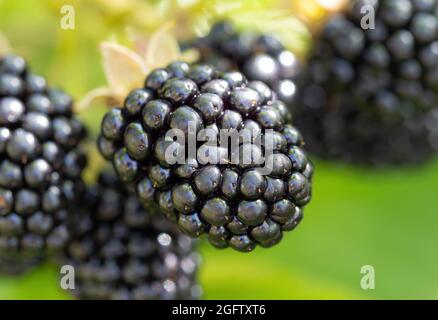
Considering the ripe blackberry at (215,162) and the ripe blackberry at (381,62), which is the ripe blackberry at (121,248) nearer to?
the ripe blackberry at (215,162)

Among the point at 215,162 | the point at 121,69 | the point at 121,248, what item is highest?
the point at 121,69

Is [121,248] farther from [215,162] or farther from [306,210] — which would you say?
[306,210]

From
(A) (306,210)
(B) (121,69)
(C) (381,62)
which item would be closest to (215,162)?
(B) (121,69)

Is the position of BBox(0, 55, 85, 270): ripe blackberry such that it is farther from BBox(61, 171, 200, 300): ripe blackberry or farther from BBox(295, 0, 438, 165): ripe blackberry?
BBox(295, 0, 438, 165): ripe blackberry

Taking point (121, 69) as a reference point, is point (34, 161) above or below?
below

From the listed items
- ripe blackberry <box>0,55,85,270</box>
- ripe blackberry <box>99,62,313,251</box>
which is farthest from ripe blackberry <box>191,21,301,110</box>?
ripe blackberry <box>0,55,85,270</box>

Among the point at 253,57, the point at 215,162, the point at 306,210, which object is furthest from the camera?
the point at 306,210

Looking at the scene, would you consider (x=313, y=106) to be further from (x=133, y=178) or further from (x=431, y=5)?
(x=133, y=178)

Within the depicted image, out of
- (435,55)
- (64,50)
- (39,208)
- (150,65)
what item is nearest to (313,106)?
(435,55)
